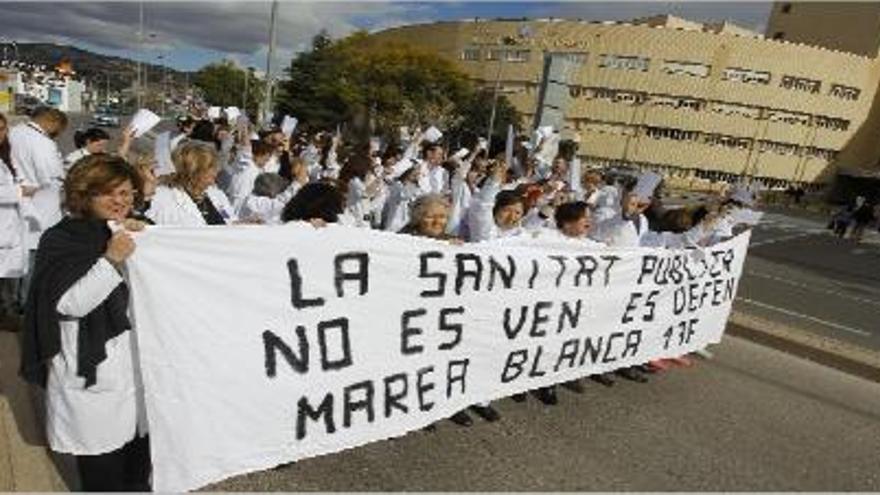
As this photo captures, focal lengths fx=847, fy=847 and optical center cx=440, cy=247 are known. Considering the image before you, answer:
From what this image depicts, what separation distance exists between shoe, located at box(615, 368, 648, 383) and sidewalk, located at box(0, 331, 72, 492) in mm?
4285

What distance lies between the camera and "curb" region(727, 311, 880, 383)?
8.05 m

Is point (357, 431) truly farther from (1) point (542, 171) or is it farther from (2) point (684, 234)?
(1) point (542, 171)

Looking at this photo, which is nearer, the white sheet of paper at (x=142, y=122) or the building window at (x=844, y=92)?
the white sheet of paper at (x=142, y=122)

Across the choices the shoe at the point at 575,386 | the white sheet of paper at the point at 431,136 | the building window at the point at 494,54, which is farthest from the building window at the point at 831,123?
the shoe at the point at 575,386

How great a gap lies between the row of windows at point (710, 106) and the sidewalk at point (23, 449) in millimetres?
80967

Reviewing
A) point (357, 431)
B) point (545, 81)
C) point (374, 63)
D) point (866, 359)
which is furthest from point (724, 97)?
point (357, 431)

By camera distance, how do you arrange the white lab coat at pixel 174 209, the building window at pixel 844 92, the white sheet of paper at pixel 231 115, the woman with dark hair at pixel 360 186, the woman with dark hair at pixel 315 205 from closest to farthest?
the woman with dark hair at pixel 315 205, the white lab coat at pixel 174 209, the woman with dark hair at pixel 360 186, the white sheet of paper at pixel 231 115, the building window at pixel 844 92

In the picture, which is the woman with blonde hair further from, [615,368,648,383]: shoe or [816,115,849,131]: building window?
[816,115,849,131]: building window

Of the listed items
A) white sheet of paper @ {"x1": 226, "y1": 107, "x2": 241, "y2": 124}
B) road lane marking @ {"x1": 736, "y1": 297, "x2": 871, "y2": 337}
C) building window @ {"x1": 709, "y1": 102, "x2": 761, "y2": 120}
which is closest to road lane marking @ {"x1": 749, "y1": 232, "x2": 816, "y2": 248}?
road lane marking @ {"x1": 736, "y1": 297, "x2": 871, "y2": 337}

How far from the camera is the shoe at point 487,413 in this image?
17.7ft

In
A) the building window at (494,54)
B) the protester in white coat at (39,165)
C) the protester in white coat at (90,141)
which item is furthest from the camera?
the building window at (494,54)

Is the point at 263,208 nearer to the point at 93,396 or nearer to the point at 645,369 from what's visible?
the point at 93,396

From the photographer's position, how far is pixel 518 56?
3420 inches

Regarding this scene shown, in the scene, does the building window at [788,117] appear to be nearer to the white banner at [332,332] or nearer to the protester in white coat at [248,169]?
the protester in white coat at [248,169]
